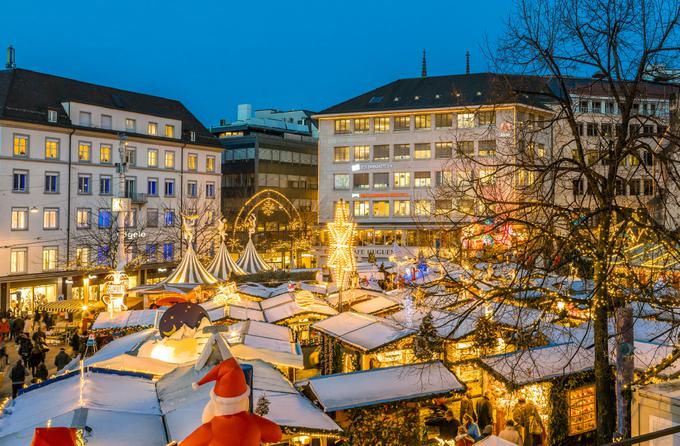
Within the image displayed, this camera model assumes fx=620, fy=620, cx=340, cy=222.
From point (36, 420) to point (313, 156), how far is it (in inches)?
2359

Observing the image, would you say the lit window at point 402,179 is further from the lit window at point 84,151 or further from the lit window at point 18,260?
the lit window at point 18,260

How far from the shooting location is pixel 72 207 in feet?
126

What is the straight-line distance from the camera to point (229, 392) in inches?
194

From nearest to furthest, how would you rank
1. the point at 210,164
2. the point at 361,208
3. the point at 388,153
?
the point at 210,164 < the point at 388,153 < the point at 361,208

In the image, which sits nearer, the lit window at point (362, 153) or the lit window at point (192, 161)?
the lit window at point (192, 161)

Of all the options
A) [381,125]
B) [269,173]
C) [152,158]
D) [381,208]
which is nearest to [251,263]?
[152,158]

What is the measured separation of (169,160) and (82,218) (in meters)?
8.88

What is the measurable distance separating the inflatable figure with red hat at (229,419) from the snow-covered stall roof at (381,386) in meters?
5.13

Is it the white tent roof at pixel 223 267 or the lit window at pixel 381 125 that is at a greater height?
the lit window at pixel 381 125

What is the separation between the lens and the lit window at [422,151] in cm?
4975

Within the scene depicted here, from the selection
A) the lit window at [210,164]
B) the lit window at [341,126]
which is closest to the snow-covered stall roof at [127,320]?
the lit window at [210,164]

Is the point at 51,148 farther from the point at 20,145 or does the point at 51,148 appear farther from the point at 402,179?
the point at 402,179

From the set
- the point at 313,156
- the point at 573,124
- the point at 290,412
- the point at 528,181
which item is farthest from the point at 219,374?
the point at 313,156

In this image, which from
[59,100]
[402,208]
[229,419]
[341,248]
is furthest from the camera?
[402,208]
